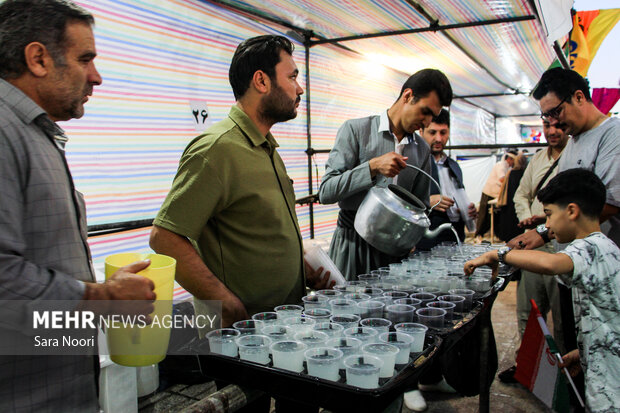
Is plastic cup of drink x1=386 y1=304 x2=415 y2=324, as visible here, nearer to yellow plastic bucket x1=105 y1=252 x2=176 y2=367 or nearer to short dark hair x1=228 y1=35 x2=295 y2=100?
yellow plastic bucket x1=105 y1=252 x2=176 y2=367

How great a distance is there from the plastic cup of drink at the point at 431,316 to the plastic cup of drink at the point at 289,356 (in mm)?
550

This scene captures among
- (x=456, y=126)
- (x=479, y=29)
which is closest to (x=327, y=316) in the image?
(x=479, y=29)

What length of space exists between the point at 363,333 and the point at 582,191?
162cm

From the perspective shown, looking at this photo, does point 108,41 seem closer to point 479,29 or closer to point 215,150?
point 215,150

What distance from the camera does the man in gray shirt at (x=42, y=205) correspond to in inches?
38.0

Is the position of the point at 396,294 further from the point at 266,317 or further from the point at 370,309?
the point at 266,317

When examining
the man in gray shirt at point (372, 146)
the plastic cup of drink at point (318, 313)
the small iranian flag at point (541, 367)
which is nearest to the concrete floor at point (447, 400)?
the small iranian flag at point (541, 367)

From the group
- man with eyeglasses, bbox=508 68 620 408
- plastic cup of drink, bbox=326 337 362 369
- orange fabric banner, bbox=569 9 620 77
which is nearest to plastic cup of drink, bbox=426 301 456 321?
plastic cup of drink, bbox=326 337 362 369

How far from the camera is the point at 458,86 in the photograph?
6457 millimetres

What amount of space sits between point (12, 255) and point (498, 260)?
225cm

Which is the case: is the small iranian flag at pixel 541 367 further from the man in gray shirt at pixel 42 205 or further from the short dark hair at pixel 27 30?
the short dark hair at pixel 27 30

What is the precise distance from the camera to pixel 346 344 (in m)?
1.31

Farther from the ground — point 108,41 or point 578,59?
point 578,59

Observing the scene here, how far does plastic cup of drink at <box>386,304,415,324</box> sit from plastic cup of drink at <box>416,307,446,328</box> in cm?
4
